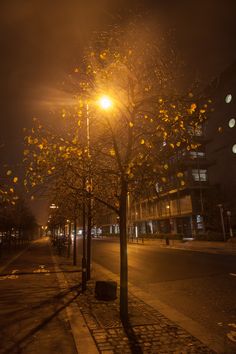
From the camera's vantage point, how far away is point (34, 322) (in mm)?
7613

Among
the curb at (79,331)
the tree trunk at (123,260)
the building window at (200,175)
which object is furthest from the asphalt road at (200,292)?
the building window at (200,175)

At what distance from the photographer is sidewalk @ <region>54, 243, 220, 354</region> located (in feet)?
19.1

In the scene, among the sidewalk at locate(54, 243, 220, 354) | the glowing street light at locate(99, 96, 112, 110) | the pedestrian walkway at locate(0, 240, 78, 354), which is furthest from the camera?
the glowing street light at locate(99, 96, 112, 110)

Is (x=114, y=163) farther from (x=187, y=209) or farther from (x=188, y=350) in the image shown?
(x=187, y=209)

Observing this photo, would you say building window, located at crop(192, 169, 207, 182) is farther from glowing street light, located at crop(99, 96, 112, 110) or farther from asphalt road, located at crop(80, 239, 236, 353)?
glowing street light, located at crop(99, 96, 112, 110)

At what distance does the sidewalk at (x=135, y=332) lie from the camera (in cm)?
582

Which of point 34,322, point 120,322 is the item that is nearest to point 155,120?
point 120,322

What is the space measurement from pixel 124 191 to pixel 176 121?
2.02m

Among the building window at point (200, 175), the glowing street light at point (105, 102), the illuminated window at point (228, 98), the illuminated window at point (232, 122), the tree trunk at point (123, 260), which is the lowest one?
the tree trunk at point (123, 260)

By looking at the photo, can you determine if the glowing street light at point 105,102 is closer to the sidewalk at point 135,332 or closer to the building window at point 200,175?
the sidewalk at point 135,332

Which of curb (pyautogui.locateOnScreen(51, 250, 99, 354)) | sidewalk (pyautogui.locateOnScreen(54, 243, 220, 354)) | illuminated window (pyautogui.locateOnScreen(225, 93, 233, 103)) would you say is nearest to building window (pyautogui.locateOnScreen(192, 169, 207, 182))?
illuminated window (pyautogui.locateOnScreen(225, 93, 233, 103))

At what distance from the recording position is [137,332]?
6703 millimetres

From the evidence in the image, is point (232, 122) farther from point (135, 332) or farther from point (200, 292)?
point (135, 332)

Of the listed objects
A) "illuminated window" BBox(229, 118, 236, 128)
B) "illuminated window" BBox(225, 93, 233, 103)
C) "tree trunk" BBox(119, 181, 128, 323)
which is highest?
"illuminated window" BBox(225, 93, 233, 103)
